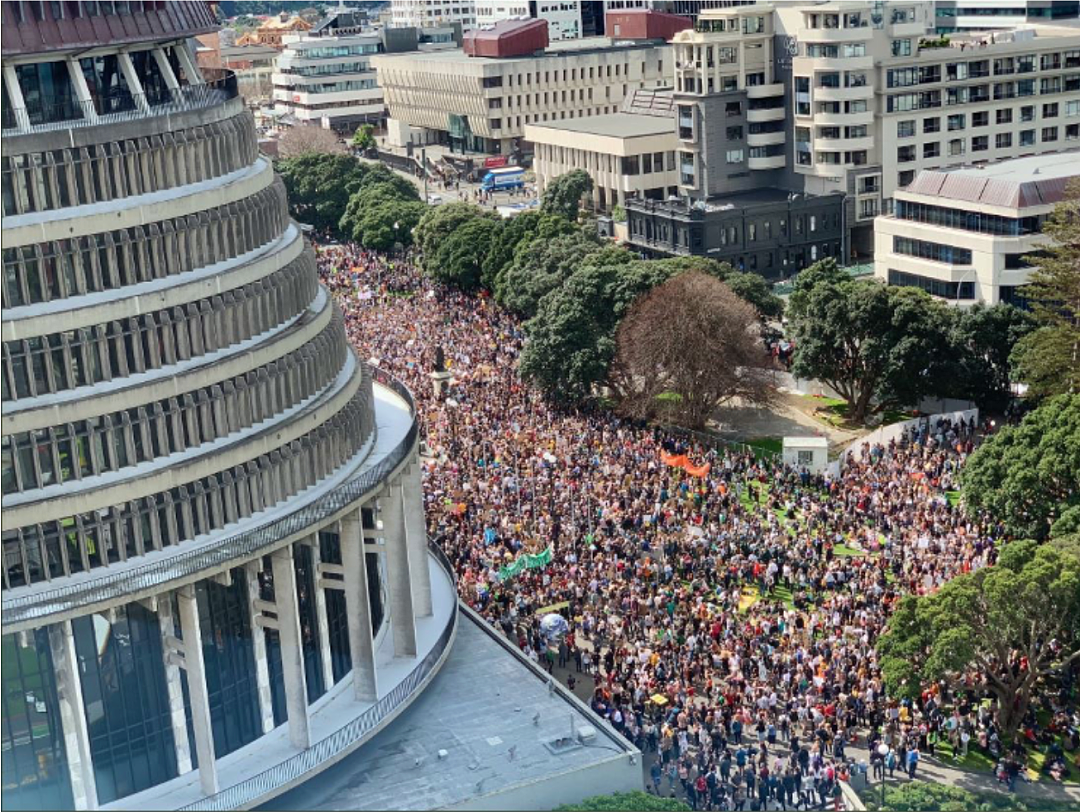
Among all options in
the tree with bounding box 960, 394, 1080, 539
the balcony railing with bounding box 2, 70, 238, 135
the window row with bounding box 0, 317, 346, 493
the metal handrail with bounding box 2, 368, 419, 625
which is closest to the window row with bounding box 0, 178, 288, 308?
the balcony railing with bounding box 2, 70, 238, 135

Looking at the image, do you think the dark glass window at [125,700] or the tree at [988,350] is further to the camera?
the tree at [988,350]

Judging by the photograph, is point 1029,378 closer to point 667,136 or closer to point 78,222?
point 78,222

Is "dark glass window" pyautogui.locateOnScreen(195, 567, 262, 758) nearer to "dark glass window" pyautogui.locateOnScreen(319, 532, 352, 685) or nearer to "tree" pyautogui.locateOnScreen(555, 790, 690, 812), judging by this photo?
"dark glass window" pyautogui.locateOnScreen(319, 532, 352, 685)

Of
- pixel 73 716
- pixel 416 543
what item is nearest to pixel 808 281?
pixel 416 543

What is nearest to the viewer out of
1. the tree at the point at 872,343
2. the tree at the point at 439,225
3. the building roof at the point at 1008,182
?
the tree at the point at 872,343

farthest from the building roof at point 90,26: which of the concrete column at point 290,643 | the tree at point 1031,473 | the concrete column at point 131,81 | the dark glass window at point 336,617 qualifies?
the tree at point 1031,473

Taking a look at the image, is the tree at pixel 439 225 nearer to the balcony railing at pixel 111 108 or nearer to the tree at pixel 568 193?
the tree at pixel 568 193
